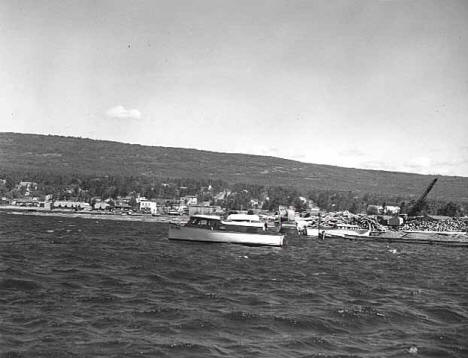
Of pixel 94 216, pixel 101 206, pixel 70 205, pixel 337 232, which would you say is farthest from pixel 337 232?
pixel 70 205

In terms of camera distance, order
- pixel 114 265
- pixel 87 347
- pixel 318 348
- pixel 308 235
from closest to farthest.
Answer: pixel 87 347 < pixel 318 348 < pixel 114 265 < pixel 308 235

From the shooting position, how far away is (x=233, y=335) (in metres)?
15.3

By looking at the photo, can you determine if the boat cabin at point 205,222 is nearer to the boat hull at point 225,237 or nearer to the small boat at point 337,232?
the boat hull at point 225,237

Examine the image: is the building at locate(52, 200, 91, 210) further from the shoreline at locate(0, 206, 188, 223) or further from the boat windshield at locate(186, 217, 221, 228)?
the boat windshield at locate(186, 217, 221, 228)

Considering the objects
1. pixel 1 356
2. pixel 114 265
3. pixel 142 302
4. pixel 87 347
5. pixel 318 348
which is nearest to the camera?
pixel 1 356

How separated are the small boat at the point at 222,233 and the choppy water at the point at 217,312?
24.7 metres

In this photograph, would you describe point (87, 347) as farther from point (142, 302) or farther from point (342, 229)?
point (342, 229)

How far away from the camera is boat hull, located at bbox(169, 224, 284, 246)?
2254 inches

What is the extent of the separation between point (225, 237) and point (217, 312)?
1543 inches

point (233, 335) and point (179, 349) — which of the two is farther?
point (233, 335)

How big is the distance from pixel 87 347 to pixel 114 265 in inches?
709

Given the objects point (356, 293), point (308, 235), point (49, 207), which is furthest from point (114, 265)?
point (49, 207)

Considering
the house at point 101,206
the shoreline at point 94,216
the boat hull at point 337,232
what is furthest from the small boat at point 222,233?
the house at point 101,206

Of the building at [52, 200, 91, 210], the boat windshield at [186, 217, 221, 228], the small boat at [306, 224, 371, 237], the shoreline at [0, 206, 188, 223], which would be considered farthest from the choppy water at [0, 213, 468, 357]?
the building at [52, 200, 91, 210]
